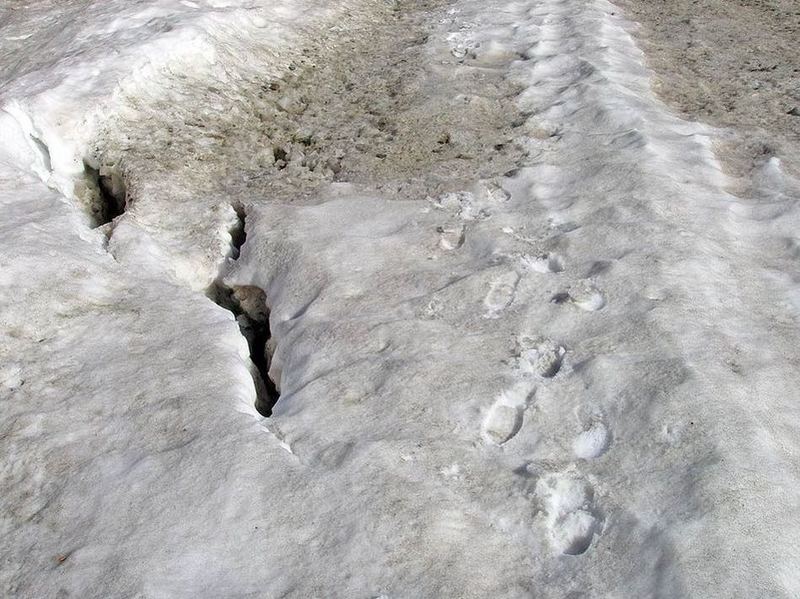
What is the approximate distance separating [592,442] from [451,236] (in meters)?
1.68

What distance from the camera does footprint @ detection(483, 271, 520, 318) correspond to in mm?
3814

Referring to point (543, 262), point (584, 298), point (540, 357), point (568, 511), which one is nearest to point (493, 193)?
point (543, 262)

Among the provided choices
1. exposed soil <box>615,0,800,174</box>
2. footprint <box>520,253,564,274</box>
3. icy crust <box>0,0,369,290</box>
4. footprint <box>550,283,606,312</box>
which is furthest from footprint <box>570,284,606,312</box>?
icy crust <box>0,0,369,290</box>

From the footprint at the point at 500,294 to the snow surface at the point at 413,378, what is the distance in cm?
1

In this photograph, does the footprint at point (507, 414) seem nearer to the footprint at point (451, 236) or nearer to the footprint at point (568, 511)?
the footprint at point (568, 511)

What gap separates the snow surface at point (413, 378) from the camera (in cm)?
267

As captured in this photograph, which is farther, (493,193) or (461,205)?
(493,193)

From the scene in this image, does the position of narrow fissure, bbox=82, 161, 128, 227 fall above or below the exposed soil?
above

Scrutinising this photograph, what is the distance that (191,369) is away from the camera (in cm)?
350

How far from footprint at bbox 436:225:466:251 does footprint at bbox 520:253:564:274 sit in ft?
1.31

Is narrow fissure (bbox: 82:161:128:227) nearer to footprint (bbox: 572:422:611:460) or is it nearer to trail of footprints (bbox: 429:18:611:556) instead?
trail of footprints (bbox: 429:18:611:556)

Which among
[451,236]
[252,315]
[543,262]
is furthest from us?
[451,236]

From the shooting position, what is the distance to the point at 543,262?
Result: 413 centimetres

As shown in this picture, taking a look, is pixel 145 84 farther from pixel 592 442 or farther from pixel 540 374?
pixel 592 442
